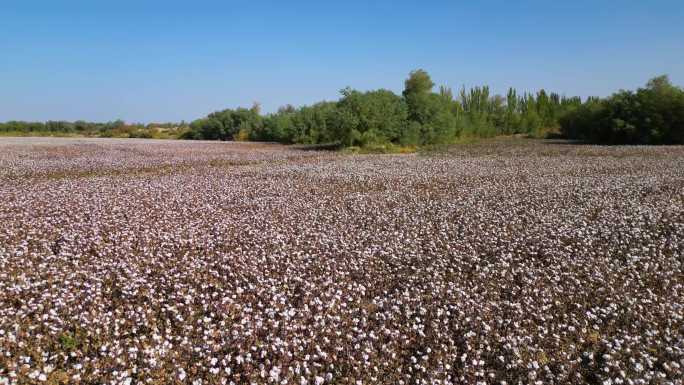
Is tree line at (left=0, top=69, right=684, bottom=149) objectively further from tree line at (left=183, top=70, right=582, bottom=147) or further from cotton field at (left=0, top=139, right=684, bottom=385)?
cotton field at (left=0, top=139, right=684, bottom=385)

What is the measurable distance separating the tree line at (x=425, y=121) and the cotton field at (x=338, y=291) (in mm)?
31863

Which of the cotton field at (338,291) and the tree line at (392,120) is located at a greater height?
the tree line at (392,120)

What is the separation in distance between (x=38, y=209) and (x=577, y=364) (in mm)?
14674

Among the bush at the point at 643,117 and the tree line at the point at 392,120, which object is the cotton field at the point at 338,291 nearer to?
the tree line at the point at 392,120

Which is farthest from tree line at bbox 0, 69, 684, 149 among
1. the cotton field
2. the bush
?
the cotton field

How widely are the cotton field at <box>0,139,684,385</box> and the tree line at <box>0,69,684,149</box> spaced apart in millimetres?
31863

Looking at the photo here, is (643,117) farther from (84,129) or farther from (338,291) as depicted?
(84,129)

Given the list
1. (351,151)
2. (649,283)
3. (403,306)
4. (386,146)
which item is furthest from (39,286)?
(386,146)

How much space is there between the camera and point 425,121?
5397 cm

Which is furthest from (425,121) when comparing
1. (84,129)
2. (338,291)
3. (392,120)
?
(84,129)

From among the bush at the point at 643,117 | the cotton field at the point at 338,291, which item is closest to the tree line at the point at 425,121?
the bush at the point at 643,117

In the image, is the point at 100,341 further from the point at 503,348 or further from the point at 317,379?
the point at 503,348

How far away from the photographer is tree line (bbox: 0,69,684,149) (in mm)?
46375

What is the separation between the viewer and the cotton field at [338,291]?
5.32 m
